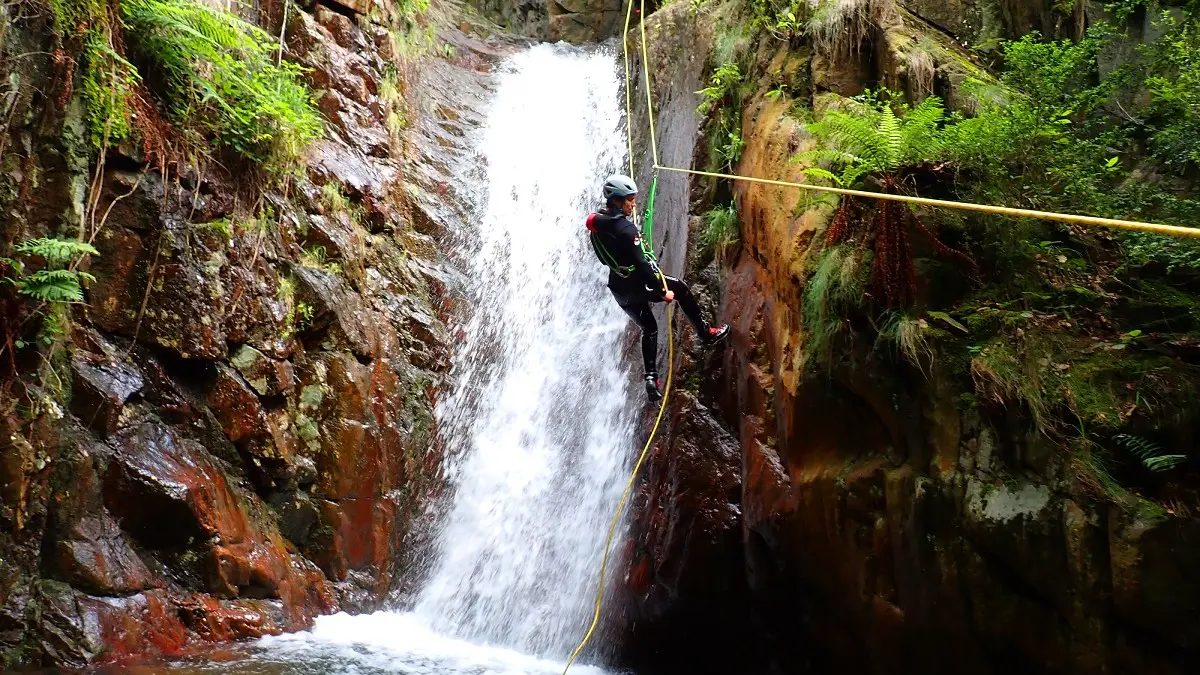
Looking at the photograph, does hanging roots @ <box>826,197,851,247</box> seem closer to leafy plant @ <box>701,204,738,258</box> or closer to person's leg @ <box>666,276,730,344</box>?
person's leg @ <box>666,276,730,344</box>

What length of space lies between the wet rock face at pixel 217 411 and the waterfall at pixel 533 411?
58 centimetres

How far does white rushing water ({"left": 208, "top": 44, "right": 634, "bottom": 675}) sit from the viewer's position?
23.6ft

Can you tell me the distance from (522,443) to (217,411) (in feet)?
11.6

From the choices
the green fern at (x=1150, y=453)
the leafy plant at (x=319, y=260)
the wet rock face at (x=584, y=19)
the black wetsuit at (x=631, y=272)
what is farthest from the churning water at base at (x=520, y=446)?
the wet rock face at (x=584, y=19)

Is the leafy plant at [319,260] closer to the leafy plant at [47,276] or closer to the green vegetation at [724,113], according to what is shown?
the leafy plant at [47,276]

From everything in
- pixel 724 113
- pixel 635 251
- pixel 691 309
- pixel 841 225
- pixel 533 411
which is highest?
pixel 724 113

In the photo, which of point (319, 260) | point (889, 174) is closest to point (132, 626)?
point (319, 260)

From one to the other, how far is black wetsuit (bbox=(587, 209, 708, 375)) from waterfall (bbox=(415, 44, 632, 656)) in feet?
6.55

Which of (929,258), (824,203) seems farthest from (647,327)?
(929,258)

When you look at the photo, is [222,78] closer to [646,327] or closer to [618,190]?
[618,190]

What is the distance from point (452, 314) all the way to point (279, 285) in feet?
8.92

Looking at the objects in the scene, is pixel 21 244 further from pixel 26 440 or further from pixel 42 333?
pixel 26 440

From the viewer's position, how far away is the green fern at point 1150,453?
365 centimetres

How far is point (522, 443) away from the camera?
9.14 meters
